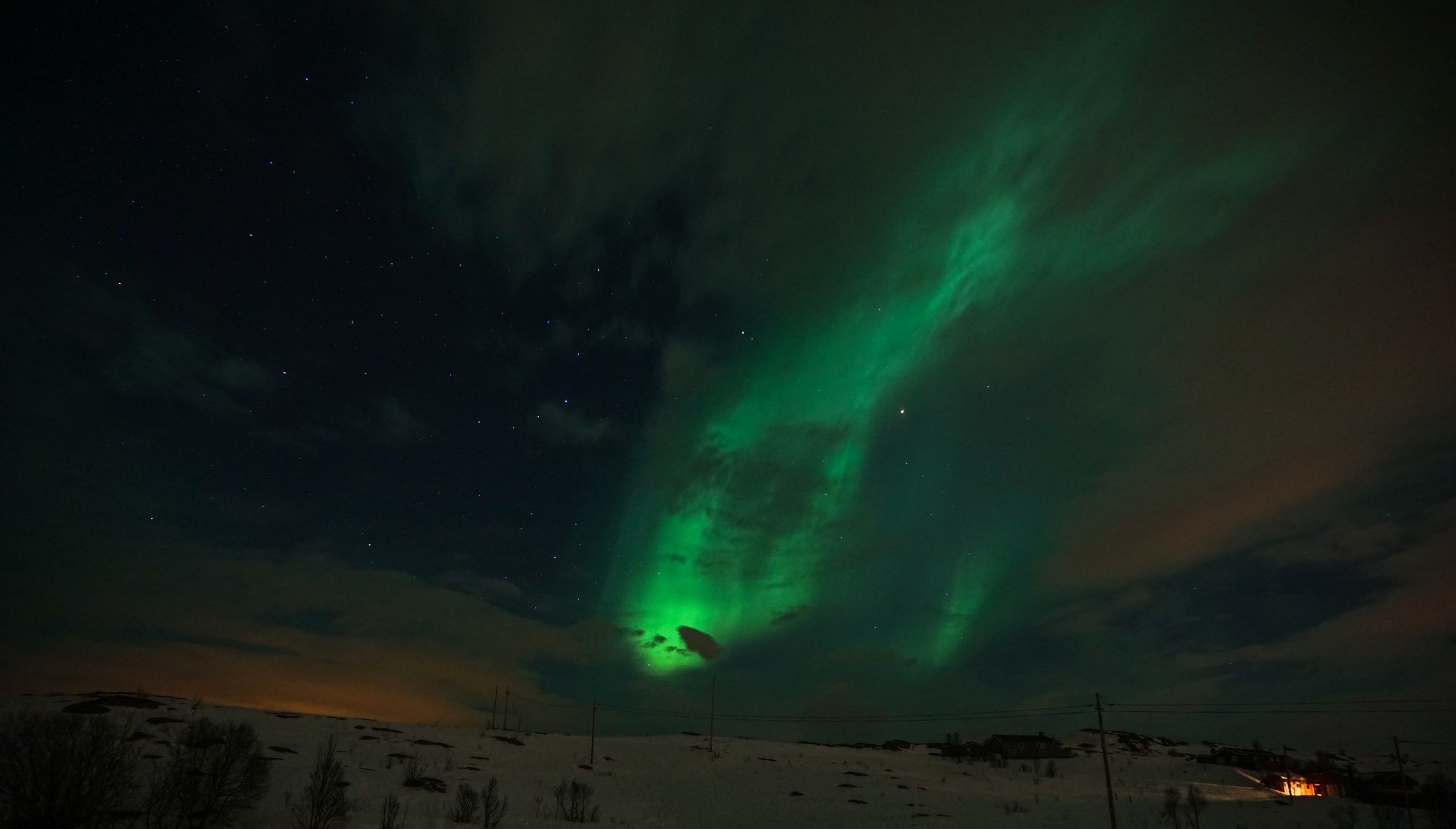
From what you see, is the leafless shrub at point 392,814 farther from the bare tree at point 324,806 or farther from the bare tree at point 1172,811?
the bare tree at point 1172,811

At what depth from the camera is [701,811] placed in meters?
44.6

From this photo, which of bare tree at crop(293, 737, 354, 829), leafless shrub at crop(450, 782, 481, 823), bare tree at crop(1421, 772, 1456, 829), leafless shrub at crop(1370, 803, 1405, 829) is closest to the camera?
bare tree at crop(293, 737, 354, 829)

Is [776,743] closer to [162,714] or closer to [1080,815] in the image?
[1080,815]

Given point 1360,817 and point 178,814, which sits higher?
point 178,814

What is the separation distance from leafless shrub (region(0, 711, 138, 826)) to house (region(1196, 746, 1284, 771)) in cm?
11452

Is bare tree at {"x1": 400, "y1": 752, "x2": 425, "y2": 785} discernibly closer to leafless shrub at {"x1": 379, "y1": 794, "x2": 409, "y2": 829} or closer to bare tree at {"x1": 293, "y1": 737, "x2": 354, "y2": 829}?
leafless shrub at {"x1": 379, "y1": 794, "x2": 409, "y2": 829}

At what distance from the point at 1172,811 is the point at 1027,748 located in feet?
194

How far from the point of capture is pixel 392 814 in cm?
3012

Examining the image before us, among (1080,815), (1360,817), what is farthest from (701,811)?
(1360,817)

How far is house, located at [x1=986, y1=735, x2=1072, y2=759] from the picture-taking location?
9738 cm

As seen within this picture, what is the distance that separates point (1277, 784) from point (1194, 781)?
1181 centimetres

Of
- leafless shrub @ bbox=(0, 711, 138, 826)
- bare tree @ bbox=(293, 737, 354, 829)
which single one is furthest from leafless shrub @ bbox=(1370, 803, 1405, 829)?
leafless shrub @ bbox=(0, 711, 138, 826)

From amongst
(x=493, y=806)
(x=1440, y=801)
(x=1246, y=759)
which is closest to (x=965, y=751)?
(x=1246, y=759)

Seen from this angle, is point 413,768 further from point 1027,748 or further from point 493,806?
point 1027,748
